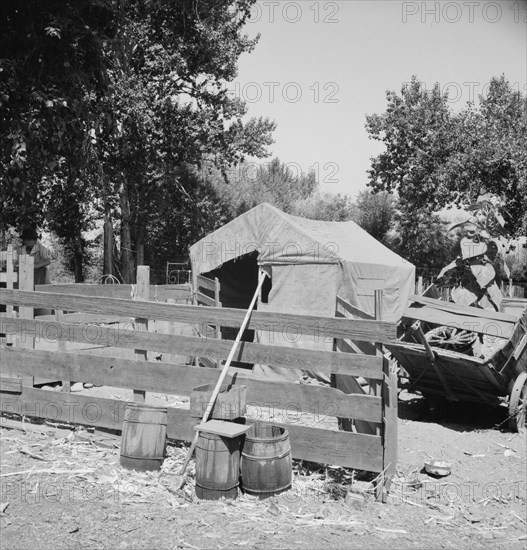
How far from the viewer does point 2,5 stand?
9.80 m

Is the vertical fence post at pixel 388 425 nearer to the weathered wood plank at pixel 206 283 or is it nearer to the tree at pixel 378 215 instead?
the weathered wood plank at pixel 206 283

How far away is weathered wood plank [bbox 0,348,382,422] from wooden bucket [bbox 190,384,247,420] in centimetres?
33

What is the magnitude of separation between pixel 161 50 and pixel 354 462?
77.0 feet

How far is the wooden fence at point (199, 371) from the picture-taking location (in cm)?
485

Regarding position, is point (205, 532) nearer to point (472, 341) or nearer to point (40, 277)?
point (472, 341)

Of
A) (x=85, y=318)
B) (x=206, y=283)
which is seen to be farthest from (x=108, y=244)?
(x=85, y=318)

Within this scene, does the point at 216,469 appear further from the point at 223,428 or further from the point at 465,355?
the point at 465,355

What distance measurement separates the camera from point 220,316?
529 centimetres

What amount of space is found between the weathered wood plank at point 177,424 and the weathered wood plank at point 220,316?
80 cm

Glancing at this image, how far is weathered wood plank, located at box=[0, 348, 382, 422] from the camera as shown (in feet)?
16.0

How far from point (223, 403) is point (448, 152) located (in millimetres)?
29592

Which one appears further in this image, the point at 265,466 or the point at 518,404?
the point at 518,404

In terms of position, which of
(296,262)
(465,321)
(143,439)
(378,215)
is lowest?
(143,439)

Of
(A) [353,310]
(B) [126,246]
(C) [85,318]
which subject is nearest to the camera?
(A) [353,310]
